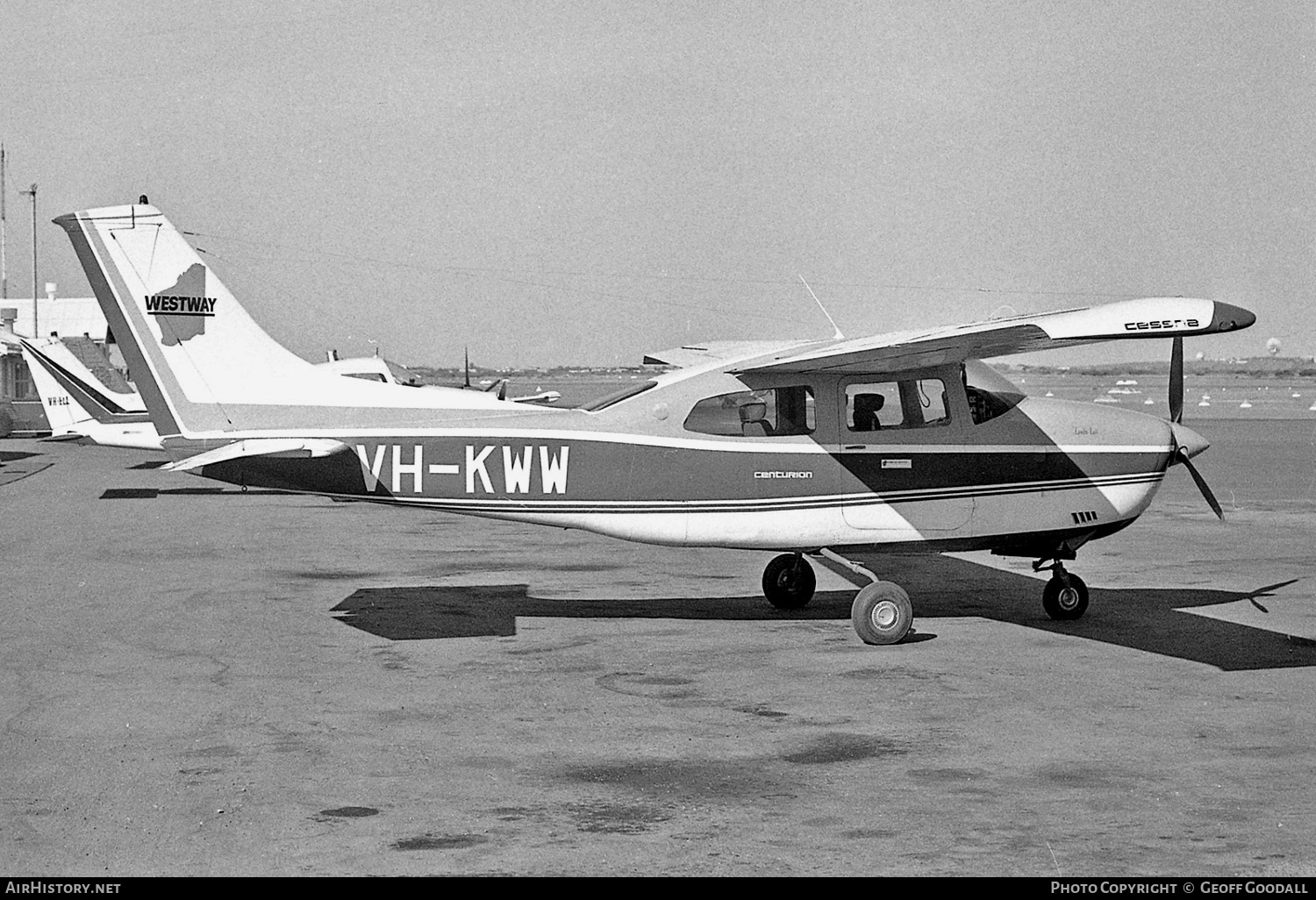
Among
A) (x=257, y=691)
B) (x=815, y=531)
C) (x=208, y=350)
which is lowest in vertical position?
(x=257, y=691)

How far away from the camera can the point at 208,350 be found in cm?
Result: 1148

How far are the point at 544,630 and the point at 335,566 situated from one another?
4863 millimetres

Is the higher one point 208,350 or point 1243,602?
point 208,350

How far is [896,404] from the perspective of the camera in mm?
11859

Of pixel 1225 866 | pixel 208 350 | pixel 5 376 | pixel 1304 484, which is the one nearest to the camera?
pixel 1225 866

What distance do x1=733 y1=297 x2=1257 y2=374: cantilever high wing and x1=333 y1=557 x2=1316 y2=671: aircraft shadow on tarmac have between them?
2277 mm

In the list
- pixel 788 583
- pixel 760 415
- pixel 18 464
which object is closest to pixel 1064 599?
pixel 788 583

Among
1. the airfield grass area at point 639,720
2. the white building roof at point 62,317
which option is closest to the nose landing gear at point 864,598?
the airfield grass area at point 639,720

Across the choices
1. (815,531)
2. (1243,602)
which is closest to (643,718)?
(815,531)

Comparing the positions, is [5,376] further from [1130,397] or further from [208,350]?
[1130,397]

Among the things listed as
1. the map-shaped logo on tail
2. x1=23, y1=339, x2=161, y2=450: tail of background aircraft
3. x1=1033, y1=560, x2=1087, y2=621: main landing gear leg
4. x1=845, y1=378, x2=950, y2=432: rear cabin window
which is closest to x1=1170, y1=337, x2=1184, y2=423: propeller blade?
x1=1033, y1=560, x2=1087, y2=621: main landing gear leg

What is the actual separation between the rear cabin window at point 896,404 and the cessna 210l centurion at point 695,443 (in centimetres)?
2

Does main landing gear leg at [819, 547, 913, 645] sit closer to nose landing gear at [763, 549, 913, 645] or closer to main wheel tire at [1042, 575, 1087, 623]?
nose landing gear at [763, 549, 913, 645]

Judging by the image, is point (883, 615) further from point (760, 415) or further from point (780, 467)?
point (760, 415)
